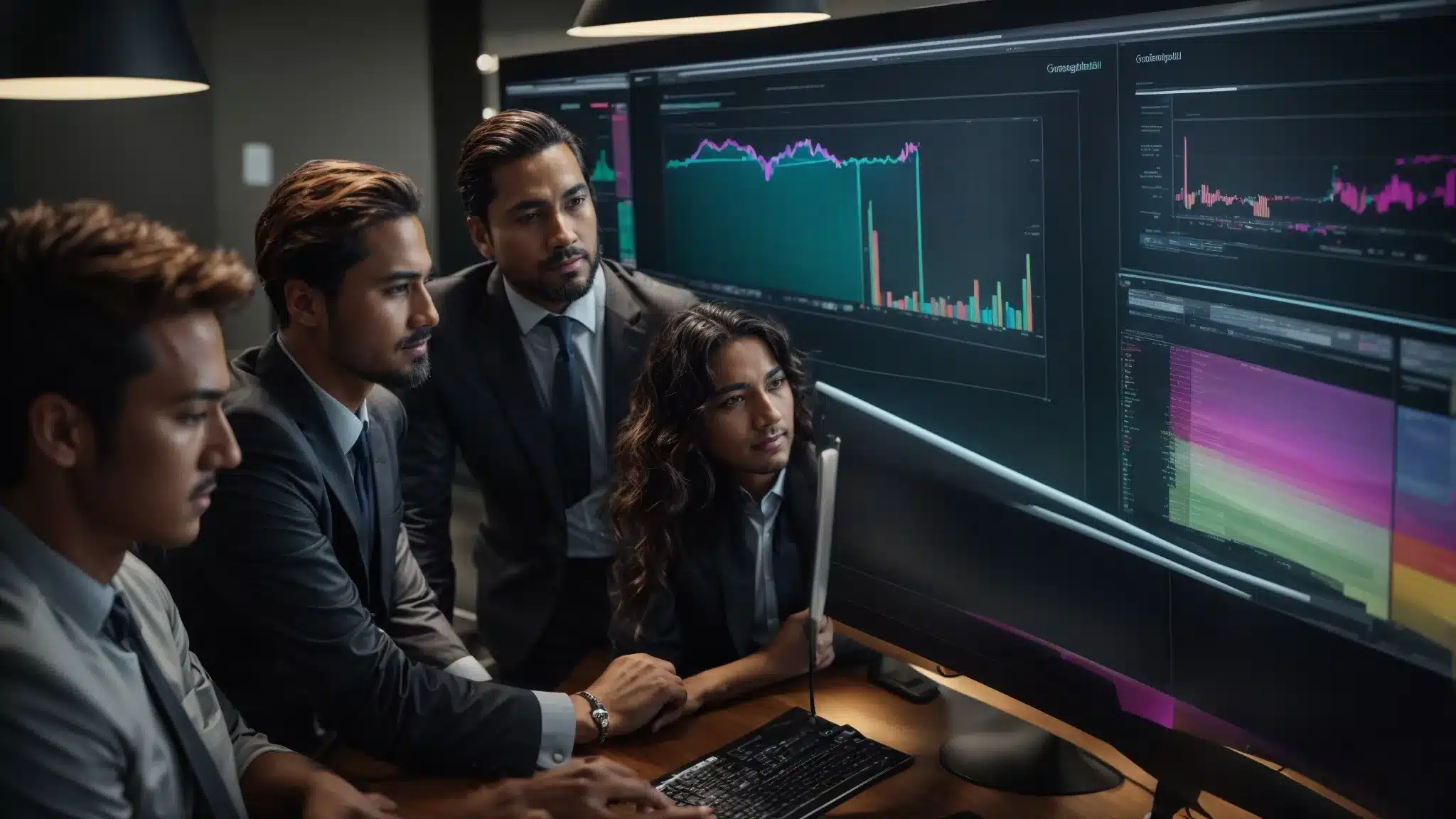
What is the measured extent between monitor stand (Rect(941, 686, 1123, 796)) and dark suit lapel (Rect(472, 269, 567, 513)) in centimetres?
89

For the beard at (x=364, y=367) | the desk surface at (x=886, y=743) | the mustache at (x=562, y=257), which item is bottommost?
the desk surface at (x=886, y=743)

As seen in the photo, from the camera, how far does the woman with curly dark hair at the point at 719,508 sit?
1.87m

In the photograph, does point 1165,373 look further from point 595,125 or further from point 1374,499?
point 595,125

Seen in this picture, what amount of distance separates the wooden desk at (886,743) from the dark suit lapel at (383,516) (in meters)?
0.25

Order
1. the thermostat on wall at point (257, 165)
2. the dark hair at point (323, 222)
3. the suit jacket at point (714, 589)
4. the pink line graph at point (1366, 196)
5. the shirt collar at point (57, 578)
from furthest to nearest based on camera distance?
the thermostat on wall at point (257, 165) < the suit jacket at point (714, 589) < the dark hair at point (323, 222) < the shirt collar at point (57, 578) < the pink line graph at point (1366, 196)

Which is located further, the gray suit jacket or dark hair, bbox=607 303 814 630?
dark hair, bbox=607 303 814 630

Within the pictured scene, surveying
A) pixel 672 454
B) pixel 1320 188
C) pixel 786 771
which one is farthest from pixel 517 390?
pixel 1320 188

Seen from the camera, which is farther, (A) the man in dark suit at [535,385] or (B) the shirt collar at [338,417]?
(A) the man in dark suit at [535,385]

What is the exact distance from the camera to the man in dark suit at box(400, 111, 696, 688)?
2.32m

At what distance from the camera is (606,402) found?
7.84 ft

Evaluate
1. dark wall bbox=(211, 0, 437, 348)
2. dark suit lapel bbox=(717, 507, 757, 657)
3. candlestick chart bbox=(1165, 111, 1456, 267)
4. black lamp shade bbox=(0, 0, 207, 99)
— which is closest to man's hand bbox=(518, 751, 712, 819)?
dark suit lapel bbox=(717, 507, 757, 657)

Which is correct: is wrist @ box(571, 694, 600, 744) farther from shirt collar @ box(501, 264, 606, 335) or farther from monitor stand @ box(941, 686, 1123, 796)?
shirt collar @ box(501, 264, 606, 335)

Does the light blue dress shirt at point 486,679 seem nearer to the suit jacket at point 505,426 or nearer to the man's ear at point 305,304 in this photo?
the man's ear at point 305,304

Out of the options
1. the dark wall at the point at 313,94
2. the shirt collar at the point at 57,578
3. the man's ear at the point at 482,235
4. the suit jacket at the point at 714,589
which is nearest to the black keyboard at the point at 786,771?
the suit jacket at the point at 714,589
